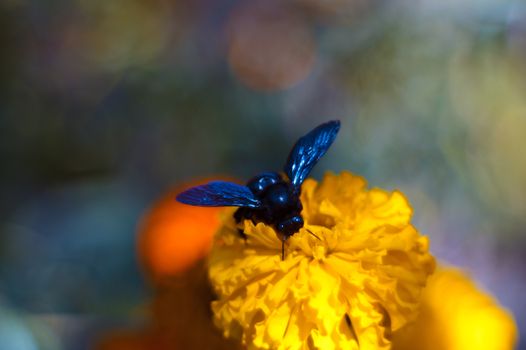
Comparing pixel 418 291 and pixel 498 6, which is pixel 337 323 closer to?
pixel 418 291

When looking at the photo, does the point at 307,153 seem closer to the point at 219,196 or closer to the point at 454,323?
the point at 219,196

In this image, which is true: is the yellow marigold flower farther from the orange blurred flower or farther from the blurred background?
the blurred background

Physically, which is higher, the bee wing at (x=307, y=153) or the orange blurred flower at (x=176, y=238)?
the bee wing at (x=307, y=153)

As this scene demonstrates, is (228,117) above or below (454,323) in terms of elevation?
above

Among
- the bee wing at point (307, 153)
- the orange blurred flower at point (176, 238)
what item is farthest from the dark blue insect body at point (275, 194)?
the orange blurred flower at point (176, 238)

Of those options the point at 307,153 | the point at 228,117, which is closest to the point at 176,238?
the point at 307,153

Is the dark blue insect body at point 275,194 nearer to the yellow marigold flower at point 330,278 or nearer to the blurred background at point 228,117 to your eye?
the yellow marigold flower at point 330,278
